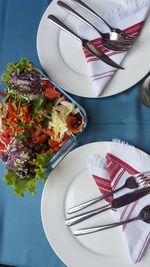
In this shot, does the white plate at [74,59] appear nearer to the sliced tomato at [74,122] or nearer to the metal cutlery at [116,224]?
the sliced tomato at [74,122]

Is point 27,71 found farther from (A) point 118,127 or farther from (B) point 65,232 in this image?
(B) point 65,232

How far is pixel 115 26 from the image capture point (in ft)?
2.93

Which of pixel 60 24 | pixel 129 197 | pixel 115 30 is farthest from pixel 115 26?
pixel 129 197

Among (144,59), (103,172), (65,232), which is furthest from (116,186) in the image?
(144,59)

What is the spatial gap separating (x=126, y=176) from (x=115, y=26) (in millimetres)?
Result: 313

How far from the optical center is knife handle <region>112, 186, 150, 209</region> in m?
0.79

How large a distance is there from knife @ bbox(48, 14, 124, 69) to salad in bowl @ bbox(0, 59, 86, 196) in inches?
4.1

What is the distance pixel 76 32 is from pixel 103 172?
32 centimetres

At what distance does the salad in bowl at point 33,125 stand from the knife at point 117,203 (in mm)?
104

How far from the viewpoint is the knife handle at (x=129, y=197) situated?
31.3 inches

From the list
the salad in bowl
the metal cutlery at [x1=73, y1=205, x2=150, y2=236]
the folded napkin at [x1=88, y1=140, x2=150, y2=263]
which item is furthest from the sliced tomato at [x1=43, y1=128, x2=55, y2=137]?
the metal cutlery at [x1=73, y1=205, x2=150, y2=236]

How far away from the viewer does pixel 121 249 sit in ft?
2.64

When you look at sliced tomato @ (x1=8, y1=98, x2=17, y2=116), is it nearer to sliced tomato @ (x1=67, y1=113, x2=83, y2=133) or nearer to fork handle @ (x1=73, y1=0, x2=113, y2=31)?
sliced tomato @ (x1=67, y1=113, x2=83, y2=133)

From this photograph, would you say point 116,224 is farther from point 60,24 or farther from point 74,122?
point 60,24
